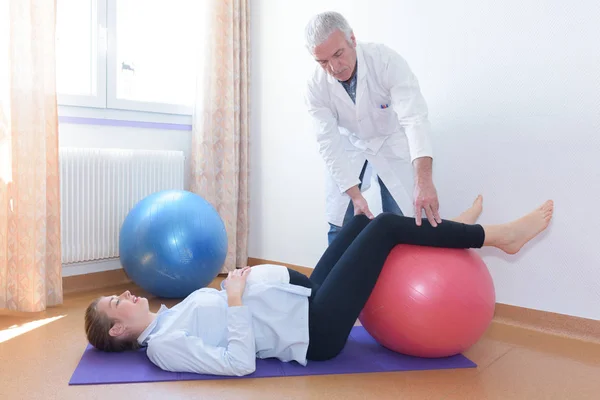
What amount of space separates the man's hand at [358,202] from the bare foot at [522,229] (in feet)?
1.90

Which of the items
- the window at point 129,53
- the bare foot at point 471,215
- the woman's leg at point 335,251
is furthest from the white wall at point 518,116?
the window at point 129,53

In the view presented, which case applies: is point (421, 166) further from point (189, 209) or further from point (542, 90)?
point (189, 209)

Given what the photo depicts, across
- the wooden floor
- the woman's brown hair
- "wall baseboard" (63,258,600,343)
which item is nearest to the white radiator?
the wooden floor

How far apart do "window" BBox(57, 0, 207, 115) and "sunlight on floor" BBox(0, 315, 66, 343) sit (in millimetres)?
1281

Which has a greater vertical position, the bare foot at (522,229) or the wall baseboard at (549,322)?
the bare foot at (522,229)

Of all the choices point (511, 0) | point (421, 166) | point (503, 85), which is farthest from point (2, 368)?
point (511, 0)

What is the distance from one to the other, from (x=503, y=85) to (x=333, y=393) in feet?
5.54

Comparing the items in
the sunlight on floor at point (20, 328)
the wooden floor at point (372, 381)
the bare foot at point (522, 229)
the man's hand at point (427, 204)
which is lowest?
the sunlight on floor at point (20, 328)

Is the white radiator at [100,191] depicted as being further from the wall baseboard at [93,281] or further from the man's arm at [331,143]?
the man's arm at [331,143]

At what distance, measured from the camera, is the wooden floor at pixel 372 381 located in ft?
5.86

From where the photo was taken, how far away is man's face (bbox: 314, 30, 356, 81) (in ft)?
7.04

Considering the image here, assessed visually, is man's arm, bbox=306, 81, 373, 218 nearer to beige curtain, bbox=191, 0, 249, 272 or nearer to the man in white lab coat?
the man in white lab coat

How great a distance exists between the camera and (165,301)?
122 inches

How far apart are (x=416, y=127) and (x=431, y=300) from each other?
2.35 ft
